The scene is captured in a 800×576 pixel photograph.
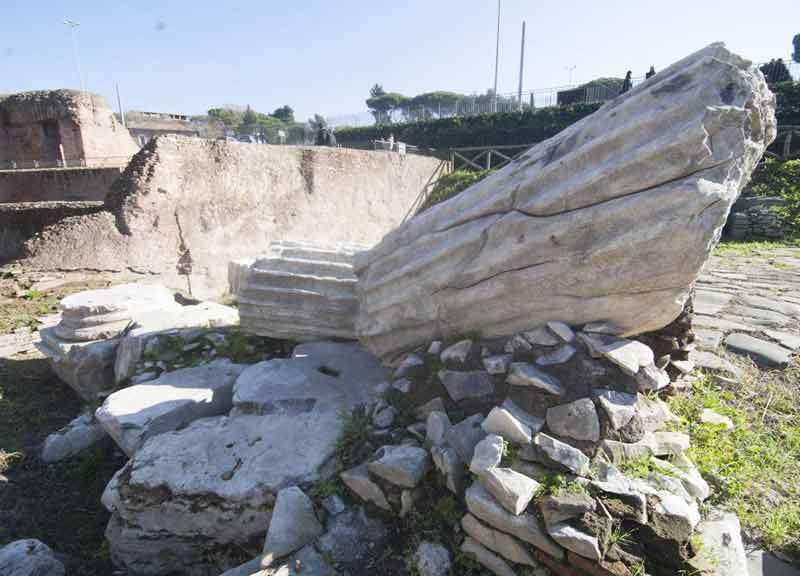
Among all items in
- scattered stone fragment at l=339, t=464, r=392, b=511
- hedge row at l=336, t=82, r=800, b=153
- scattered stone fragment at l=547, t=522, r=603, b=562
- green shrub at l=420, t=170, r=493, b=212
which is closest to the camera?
scattered stone fragment at l=547, t=522, r=603, b=562

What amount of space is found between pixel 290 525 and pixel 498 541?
80 centimetres

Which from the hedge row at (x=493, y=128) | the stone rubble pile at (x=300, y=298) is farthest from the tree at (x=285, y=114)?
the stone rubble pile at (x=300, y=298)

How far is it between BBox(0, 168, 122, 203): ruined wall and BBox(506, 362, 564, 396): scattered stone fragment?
10.8 metres

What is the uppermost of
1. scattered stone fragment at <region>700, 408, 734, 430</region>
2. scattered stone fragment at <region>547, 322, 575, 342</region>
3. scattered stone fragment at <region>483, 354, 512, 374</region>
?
scattered stone fragment at <region>547, 322, 575, 342</region>

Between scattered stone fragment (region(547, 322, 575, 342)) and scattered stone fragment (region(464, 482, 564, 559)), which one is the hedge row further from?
scattered stone fragment (region(464, 482, 564, 559))

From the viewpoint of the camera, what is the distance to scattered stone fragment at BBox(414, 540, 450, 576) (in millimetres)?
1621

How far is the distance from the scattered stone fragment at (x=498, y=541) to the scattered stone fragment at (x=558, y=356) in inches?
26.1

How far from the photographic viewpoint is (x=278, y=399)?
2.44m

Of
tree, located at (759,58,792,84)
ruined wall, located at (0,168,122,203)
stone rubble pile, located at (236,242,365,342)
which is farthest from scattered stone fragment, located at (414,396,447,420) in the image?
tree, located at (759,58,792,84)

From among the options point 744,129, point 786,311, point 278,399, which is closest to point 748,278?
point 786,311

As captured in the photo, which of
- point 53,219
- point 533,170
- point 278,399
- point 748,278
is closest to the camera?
point 533,170

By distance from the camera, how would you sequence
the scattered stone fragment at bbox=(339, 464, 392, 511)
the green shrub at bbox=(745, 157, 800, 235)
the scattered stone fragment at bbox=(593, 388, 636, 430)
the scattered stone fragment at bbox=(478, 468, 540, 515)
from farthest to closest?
the green shrub at bbox=(745, 157, 800, 235) → the scattered stone fragment at bbox=(339, 464, 392, 511) → the scattered stone fragment at bbox=(593, 388, 636, 430) → the scattered stone fragment at bbox=(478, 468, 540, 515)

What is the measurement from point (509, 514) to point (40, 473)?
2.85 meters

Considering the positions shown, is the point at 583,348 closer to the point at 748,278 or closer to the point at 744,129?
the point at 744,129
